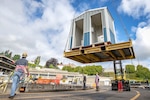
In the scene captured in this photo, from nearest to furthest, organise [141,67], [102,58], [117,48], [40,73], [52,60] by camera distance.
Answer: [117,48] → [102,58] → [40,73] → [141,67] → [52,60]

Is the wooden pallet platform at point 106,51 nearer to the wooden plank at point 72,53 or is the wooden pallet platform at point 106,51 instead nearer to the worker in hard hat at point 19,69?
the wooden plank at point 72,53

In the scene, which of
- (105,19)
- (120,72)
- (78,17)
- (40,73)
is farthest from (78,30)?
(40,73)

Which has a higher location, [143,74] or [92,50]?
[143,74]

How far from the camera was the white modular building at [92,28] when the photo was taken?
27.3ft

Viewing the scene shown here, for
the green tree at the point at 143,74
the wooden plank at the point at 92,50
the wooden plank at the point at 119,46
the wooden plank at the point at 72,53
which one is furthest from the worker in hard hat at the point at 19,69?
the green tree at the point at 143,74

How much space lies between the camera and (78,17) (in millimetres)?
9883

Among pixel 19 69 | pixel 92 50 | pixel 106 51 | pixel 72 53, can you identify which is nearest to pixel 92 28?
pixel 92 50

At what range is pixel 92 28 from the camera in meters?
9.58

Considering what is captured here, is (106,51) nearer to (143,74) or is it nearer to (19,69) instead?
(19,69)

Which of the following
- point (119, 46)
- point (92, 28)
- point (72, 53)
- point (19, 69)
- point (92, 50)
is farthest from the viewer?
point (92, 28)

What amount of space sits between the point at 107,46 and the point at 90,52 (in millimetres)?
1029

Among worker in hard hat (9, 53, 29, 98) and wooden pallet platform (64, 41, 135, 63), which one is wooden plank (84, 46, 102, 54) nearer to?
wooden pallet platform (64, 41, 135, 63)

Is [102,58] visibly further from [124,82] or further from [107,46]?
[124,82]

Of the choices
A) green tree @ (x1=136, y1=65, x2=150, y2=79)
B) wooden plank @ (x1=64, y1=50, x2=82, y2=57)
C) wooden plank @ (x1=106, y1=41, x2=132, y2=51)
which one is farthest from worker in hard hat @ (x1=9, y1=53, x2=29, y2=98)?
green tree @ (x1=136, y1=65, x2=150, y2=79)
